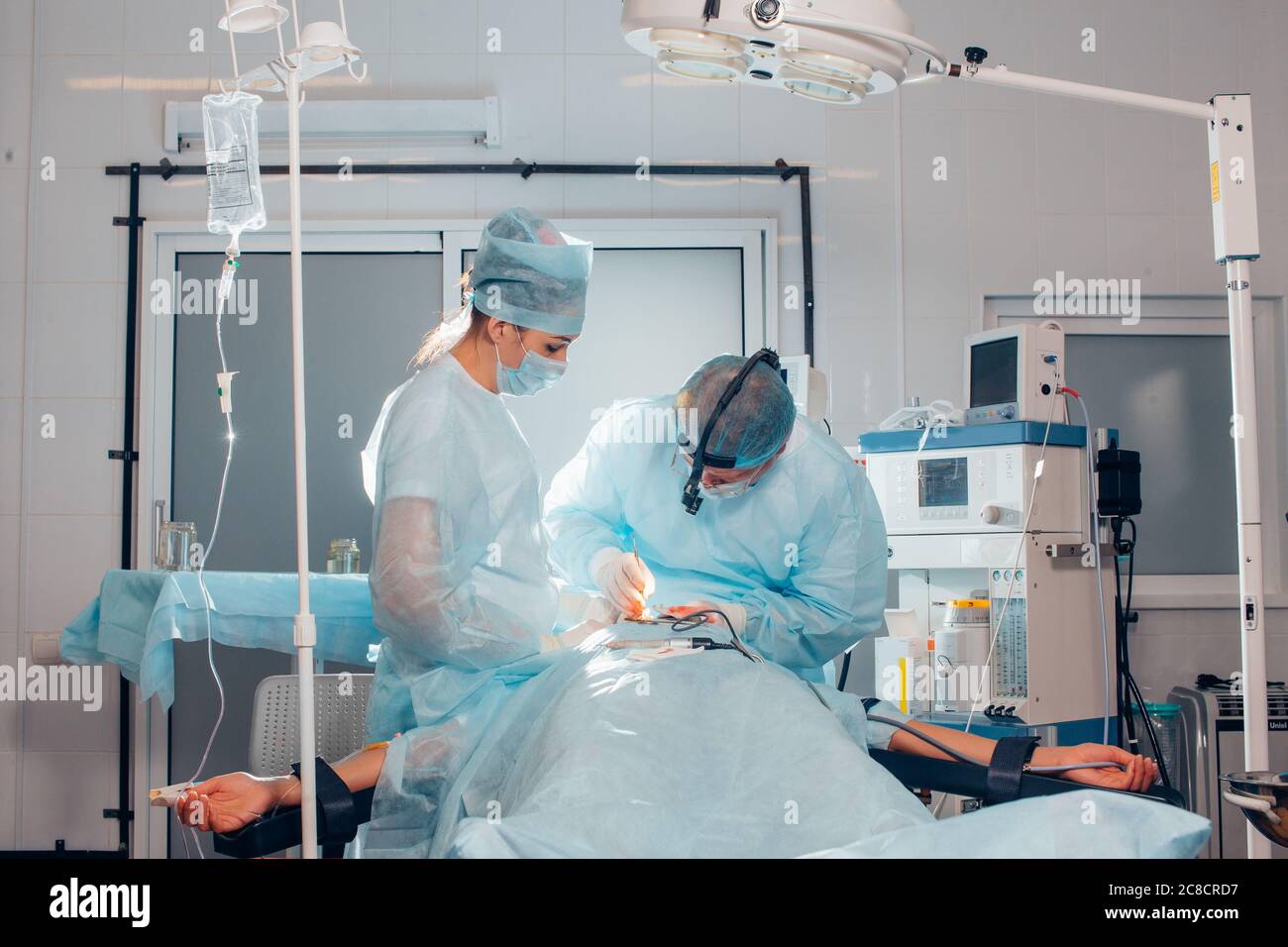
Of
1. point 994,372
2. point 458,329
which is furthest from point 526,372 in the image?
point 994,372

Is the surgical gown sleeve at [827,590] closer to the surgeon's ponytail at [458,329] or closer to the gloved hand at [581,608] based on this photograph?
the gloved hand at [581,608]

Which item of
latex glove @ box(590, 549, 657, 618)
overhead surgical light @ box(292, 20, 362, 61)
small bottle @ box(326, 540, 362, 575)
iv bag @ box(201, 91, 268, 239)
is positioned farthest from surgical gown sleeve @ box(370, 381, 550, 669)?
small bottle @ box(326, 540, 362, 575)

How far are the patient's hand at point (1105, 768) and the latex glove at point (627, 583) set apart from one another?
750 mm

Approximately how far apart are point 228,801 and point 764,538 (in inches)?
45.5

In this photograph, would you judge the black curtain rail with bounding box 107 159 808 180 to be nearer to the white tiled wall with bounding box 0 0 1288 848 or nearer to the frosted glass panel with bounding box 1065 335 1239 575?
the white tiled wall with bounding box 0 0 1288 848

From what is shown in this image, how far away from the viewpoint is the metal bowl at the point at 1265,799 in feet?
5.45

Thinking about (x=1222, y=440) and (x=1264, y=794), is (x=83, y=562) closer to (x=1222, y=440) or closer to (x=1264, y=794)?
(x=1264, y=794)

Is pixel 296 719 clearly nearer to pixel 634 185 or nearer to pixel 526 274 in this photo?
pixel 526 274

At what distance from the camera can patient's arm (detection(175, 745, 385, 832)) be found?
1521 mm

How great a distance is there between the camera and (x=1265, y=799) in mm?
1669

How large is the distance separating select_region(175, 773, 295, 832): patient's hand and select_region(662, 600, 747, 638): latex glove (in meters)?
0.76

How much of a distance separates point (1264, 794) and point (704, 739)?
33.3 inches

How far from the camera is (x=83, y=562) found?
3781mm
